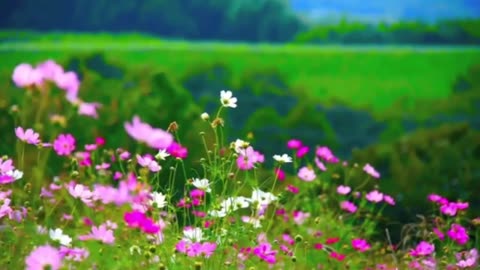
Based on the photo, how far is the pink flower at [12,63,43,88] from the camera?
1735 millimetres

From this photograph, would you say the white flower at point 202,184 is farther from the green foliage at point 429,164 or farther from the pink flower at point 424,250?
the green foliage at point 429,164

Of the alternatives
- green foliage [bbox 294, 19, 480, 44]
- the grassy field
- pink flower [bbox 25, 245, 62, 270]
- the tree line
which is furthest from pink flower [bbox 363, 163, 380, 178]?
green foliage [bbox 294, 19, 480, 44]

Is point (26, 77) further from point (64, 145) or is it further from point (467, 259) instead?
point (467, 259)

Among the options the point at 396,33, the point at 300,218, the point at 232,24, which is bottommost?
the point at 396,33

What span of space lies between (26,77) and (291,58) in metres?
9.81

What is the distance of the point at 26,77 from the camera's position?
174 cm

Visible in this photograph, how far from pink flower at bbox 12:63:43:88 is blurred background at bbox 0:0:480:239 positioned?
2.92m

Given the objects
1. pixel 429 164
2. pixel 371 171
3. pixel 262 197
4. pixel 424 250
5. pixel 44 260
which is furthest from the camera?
pixel 429 164

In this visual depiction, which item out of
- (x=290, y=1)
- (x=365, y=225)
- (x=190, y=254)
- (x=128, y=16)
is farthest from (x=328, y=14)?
(x=190, y=254)

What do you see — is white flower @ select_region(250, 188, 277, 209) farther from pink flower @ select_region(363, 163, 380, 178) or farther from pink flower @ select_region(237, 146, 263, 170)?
pink flower @ select_region(363, 163, 380, 178)

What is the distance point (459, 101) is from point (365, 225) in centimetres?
662

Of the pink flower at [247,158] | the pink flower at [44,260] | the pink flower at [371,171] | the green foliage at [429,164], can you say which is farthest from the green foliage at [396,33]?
the pink flower at [44,260]

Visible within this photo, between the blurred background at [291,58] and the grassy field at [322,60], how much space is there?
0.07 feet

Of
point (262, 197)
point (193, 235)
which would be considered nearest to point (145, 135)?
point (193, 235)
